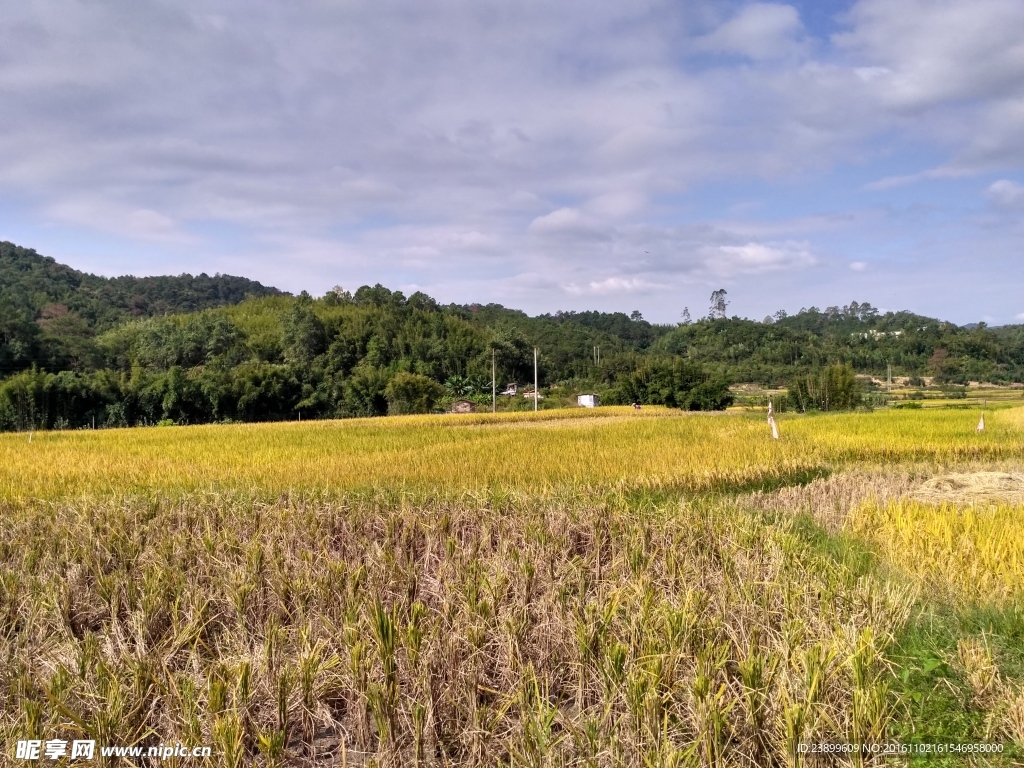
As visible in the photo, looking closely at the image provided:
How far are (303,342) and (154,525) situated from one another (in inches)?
1859

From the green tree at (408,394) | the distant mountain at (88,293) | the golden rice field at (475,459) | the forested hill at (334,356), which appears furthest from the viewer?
the distant mountain at (88,293)

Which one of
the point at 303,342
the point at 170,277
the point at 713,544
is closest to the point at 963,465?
the point at 713,544

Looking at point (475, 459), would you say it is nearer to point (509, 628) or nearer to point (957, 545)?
point (957, 545)

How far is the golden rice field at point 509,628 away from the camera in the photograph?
2430 mm

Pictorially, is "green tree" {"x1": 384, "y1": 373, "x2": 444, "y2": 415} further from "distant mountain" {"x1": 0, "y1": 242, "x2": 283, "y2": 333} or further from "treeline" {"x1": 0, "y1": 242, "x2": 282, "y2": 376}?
"distant mountain" {"x1": 0, "y1": 242, "x2": 283, "y2": 333}

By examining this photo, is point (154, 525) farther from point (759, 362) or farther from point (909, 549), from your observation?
point (759, 362)

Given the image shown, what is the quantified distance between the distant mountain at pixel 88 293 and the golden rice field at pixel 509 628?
134ft

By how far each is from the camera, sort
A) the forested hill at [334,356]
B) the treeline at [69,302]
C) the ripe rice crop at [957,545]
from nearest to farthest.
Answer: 1. the ripe rice crop at [957,545]
2. the forested hill at [334,356]
3. the treeline at [69,302]

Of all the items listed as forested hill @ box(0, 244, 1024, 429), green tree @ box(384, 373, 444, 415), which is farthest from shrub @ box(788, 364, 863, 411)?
green tree @ box(384, 373, 444, 415)

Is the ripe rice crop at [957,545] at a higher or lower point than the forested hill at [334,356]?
lower

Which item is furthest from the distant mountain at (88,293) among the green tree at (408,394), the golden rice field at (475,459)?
the golden rice field at (475,459)

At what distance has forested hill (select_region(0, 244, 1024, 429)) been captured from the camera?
105 ft

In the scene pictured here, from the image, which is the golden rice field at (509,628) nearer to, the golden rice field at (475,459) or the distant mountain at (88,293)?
the golden rice field at (475,459)

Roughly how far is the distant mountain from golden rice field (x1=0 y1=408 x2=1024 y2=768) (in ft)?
134
